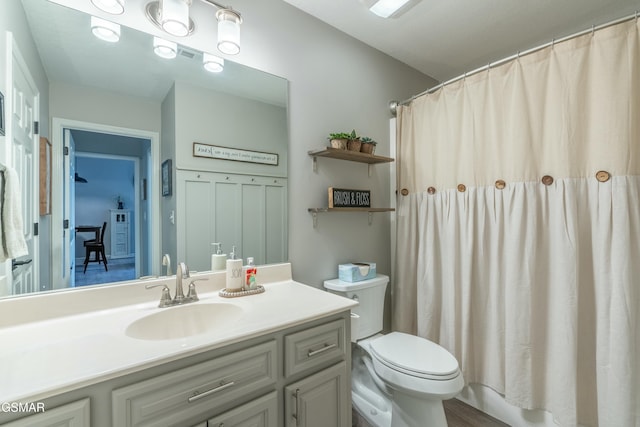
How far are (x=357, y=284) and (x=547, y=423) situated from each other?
1.18 m

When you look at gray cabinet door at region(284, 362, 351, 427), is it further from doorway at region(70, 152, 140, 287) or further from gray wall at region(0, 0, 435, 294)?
doorway at region(70, 152, 140, 287)

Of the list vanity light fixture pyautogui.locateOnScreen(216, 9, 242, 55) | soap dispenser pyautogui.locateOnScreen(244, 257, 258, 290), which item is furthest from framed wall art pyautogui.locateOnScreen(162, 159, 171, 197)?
vanity light fixture pyautogui.locateOnScreen(216, 9, 242, 55)

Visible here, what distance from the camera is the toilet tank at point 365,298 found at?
1714 millimetres

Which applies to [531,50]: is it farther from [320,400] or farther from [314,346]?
[320,400]

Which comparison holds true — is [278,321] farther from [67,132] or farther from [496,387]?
[496,387]

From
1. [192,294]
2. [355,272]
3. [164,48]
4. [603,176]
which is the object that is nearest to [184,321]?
[192,294]

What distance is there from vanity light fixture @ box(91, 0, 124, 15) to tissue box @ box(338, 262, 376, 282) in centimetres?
163

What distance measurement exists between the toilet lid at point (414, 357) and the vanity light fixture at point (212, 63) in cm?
168

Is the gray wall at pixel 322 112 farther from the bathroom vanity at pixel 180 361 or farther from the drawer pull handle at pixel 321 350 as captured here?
the drawer pull handle at pixel 321 350

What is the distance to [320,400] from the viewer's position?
1.09 meters

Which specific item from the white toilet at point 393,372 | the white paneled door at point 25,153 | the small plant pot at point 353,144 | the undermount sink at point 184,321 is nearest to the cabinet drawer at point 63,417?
the undermount sink at point 184,321

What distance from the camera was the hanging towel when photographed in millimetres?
890

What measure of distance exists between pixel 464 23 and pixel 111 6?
193 cm

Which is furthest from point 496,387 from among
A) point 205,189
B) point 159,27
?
point 159,27
